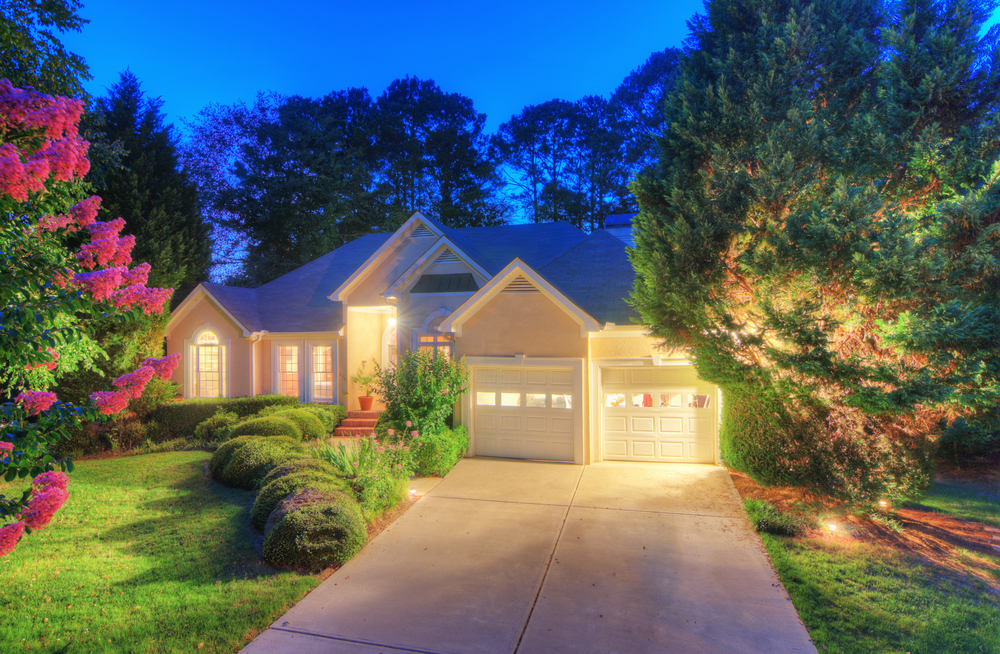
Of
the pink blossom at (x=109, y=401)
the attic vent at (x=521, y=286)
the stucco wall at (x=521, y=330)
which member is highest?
the attic vent at (x=521, y=286)

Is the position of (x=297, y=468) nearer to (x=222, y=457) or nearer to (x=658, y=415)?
(x=222, y=457)

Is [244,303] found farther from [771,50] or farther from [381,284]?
[771,50]

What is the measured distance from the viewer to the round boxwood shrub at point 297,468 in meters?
9.25

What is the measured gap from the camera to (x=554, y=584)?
20.7 feet

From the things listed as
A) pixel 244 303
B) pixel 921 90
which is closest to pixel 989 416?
pixel 921 90

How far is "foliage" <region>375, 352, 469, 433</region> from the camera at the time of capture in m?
11.0

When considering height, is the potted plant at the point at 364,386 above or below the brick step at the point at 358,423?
above

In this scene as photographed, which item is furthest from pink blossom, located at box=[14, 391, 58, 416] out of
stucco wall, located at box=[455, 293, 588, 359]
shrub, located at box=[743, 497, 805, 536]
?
shrub, located at box=[743, 497, 805, 536]

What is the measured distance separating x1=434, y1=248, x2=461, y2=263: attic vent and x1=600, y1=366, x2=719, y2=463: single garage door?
601cm

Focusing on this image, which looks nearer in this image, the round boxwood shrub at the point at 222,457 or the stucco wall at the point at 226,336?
the round boxwood shrub at the point at 222,457

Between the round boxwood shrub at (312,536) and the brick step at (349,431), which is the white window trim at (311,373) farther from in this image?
the round boxwood shrub at (312,536)

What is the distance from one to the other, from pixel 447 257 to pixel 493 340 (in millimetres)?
4248

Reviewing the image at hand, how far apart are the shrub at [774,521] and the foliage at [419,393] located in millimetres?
6409

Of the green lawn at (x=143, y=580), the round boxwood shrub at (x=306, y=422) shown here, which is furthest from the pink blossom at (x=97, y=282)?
the round boxwood shrub at (x=306, y=422)
